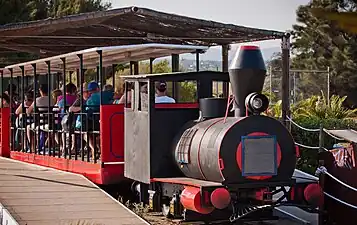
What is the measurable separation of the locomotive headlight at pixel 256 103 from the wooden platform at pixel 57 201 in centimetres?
176

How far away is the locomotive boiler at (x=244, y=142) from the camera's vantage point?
7.43 meters

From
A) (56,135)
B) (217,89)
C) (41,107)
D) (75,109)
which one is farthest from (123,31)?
(217,89)

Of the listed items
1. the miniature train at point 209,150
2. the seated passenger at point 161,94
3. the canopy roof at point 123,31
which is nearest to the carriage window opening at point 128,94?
the miniature train at point 209,150

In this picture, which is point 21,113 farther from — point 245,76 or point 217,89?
point 245,76

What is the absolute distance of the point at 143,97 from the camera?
29.6ft

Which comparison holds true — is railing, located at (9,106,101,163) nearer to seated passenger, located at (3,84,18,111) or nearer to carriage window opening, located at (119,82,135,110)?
seated passenger, located at (3,84,18,111)

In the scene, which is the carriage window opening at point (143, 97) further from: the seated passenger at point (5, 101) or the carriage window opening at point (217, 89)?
the seated passenger at point (5, 101)

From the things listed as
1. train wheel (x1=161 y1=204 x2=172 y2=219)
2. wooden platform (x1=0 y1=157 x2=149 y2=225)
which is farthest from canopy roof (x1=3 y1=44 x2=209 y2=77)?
train wheel (x1=161 y1=204 x2=172 y2=219)

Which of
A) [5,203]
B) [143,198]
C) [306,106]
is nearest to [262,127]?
[143,198]

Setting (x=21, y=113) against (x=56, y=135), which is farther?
(x=21, y=113)

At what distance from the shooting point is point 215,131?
7.63 meters

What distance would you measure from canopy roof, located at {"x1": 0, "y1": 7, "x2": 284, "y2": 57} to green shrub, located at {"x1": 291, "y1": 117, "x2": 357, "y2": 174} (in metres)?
3.13

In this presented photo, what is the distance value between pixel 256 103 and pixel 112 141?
2.98 meters

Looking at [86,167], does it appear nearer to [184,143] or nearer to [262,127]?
[184,143]
